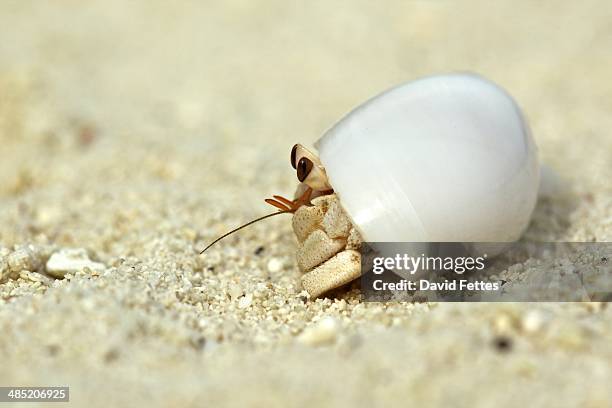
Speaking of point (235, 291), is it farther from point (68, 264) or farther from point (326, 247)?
point (68, 264)

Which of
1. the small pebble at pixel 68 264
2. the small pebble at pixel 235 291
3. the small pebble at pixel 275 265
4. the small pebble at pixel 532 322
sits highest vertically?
the small pebble at pixel 68 264

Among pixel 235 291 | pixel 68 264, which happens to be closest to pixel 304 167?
pixel 235 291

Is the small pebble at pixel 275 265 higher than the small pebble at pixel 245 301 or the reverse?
higher

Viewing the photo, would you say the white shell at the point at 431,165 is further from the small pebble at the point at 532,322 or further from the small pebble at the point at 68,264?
the small pebble at the point at 68,264

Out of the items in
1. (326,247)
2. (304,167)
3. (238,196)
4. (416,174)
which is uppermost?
(238,196)

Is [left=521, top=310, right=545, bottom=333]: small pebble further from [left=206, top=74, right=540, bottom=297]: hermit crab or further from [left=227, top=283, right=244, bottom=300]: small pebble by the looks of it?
[left=227, top=283, right=244, bottom=300]: small pebble

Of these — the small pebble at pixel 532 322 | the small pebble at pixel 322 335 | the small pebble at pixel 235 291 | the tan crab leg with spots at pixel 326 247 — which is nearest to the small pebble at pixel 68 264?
the small pebble at pixel 235 291

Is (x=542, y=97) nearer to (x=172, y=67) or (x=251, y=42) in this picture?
(x=251, y=42)
